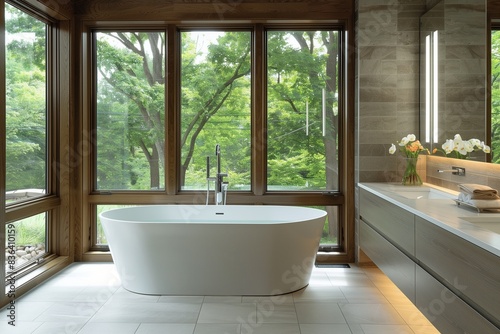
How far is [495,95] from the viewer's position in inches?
112

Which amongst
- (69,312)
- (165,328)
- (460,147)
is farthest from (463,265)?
(69,312)

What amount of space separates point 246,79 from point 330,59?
2.78 feet

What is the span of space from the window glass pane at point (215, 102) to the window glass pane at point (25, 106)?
1.28m

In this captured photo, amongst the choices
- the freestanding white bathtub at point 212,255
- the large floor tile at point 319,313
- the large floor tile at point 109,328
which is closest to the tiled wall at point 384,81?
the freestanding white bathtub at point 212,255

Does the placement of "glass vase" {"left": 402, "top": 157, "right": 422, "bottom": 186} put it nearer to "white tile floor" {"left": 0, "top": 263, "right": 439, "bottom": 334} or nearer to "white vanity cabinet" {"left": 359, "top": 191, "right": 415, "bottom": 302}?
"white vanity cabinet" {"left": 359, "top": 191, "right": 415, "bottom": 302}

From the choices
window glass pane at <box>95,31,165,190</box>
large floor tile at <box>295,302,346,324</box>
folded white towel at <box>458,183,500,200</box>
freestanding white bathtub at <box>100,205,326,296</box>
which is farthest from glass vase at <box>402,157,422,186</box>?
window glass pane at <box>95,31,165,190</box>

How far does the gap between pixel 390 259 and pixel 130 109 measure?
2867 mm

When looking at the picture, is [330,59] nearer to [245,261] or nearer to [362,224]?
[362,224]

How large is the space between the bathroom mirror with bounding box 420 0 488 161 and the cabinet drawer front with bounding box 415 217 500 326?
94 cm

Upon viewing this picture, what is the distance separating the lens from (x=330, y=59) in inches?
183

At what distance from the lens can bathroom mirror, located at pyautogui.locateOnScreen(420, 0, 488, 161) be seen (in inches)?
120

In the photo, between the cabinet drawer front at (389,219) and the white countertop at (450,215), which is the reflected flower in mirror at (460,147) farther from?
the cabinet drawer front at (389,219)

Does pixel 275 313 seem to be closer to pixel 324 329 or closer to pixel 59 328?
pixel 324 329

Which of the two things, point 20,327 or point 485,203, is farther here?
point 20,327
